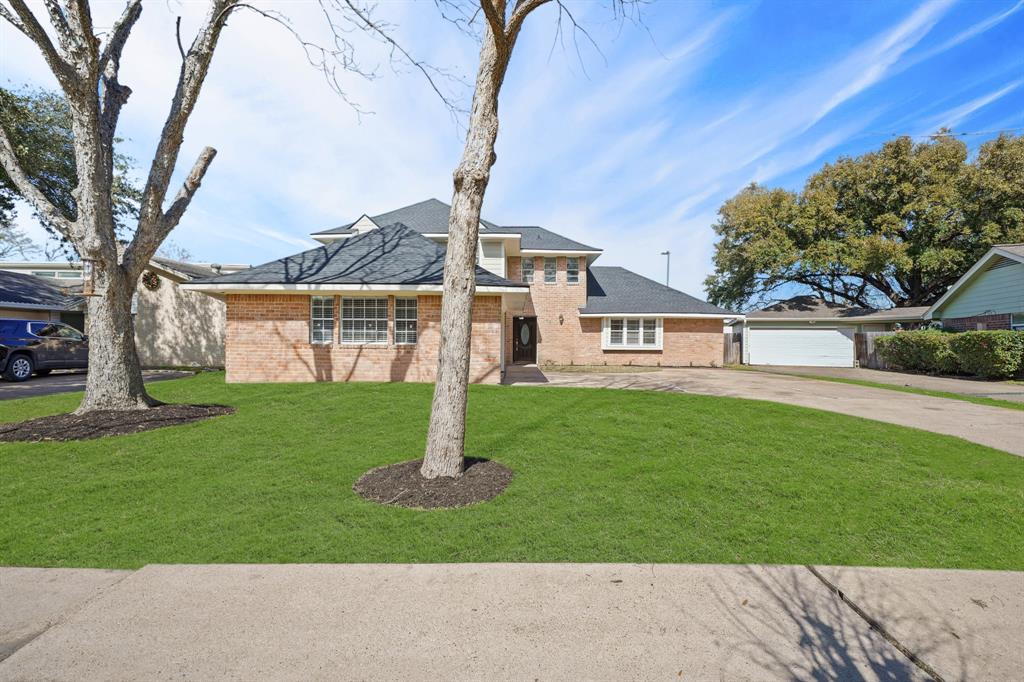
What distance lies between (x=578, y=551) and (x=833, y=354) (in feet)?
85.7

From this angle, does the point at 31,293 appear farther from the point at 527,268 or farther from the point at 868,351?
the point at 868,351

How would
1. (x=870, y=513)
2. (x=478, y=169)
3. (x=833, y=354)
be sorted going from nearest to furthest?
(x=870, y=513) → (x=478, y=169) → (x=833, y=354)

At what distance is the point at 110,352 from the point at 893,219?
106ft

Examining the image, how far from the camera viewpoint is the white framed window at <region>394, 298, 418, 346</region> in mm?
12094

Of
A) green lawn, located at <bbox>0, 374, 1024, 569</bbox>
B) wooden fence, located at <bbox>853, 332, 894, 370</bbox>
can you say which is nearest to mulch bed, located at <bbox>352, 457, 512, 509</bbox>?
green lawn, located at <bbox>0, 374, 1024, 569</bbox>

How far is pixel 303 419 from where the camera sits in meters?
7.54

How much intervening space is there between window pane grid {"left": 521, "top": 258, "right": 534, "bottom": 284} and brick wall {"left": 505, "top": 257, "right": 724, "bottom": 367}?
0.58 ft

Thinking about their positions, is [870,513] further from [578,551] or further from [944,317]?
[944,317]

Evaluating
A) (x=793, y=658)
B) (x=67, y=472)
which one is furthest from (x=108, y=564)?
(x=793, y=658)

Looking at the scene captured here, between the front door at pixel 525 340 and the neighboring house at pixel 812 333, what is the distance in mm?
11966

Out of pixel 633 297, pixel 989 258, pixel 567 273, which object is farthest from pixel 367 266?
pixel 989 258

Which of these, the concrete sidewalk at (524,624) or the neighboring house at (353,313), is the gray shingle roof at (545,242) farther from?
the concrete sidewalk at (524,624)

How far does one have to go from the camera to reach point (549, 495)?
4.42m

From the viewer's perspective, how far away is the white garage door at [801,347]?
932 inches
